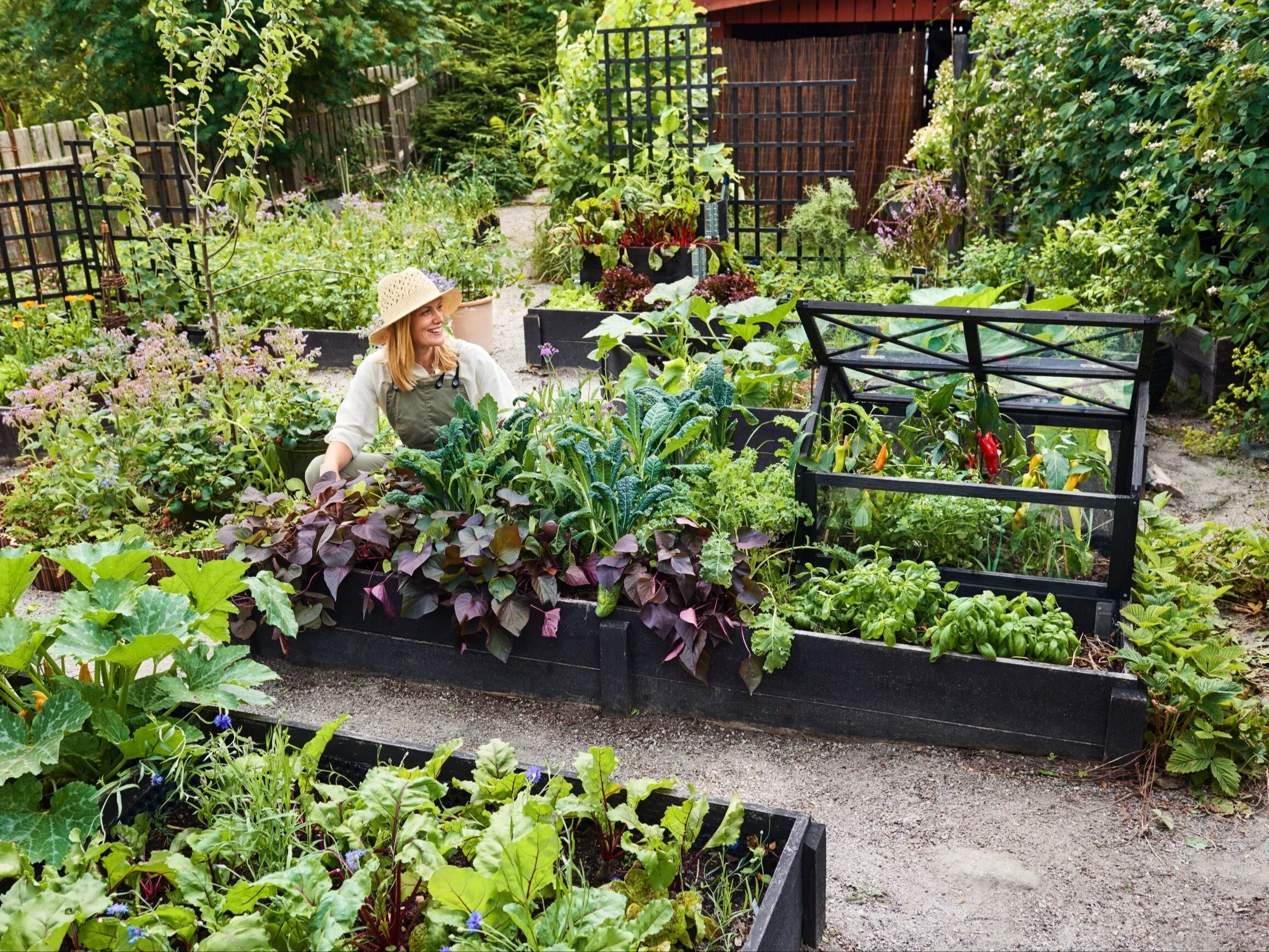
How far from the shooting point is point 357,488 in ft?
14.9

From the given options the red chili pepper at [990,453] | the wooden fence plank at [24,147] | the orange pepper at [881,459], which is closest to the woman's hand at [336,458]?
the orange pepper at [881,459]

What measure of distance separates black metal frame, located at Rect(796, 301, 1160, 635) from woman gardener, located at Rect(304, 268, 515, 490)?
154 centimetres

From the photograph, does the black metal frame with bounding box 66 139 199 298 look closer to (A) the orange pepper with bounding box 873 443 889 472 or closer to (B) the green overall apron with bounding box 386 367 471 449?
(B) the green overall apron with bounding box 386 367 471 449

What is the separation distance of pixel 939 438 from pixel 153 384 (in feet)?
12.6

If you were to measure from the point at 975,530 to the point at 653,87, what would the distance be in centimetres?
610

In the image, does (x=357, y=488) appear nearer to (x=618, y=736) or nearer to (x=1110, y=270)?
(x=618, y=736)

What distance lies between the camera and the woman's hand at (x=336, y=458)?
15.0ft

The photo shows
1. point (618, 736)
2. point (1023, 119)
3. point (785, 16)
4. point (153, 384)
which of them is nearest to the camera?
point (618, 736)

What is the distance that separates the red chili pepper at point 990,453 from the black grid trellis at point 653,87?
5.20 meters

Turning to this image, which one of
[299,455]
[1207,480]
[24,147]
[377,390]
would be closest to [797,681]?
[377,390]

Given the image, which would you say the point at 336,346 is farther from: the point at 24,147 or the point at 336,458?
the point at 24,147

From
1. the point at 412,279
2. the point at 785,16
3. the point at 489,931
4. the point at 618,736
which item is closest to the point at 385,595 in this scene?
the point at 618,736

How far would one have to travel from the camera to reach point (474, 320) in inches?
324

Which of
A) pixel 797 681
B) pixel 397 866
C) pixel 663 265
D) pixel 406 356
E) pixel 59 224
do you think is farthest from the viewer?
pixel 59 224
